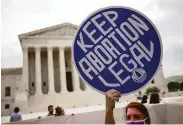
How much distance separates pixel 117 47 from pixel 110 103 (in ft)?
1.52

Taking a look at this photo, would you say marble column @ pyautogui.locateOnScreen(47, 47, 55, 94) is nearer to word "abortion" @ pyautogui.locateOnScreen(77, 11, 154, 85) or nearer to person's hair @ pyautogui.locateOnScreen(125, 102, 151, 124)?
word "abortion" @ pyautogui.locateOnScreen(77, 11, 154, 85)

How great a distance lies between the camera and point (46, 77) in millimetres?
25781

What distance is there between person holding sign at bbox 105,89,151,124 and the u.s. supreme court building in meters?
18.1

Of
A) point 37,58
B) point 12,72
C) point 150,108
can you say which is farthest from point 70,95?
point 150,108

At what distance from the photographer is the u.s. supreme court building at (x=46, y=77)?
2152 cm

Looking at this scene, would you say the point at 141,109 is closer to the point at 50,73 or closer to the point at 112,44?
the point at 112,44

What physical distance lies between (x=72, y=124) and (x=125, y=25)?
0.89 meters

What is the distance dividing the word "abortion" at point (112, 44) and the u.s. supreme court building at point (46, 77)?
17.9m

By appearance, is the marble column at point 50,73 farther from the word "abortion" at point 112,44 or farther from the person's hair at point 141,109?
the person's hair at point 141,109

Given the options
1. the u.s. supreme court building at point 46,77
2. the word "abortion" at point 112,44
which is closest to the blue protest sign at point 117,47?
the word "abortion" at point 112,44

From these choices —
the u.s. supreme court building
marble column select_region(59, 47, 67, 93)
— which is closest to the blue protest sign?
the u.s. supreme court building

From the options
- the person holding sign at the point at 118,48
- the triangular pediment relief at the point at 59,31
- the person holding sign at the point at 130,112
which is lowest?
the person holding sign at the point at 130,112

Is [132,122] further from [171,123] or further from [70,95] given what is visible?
[70,95]

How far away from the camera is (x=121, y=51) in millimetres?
1771
